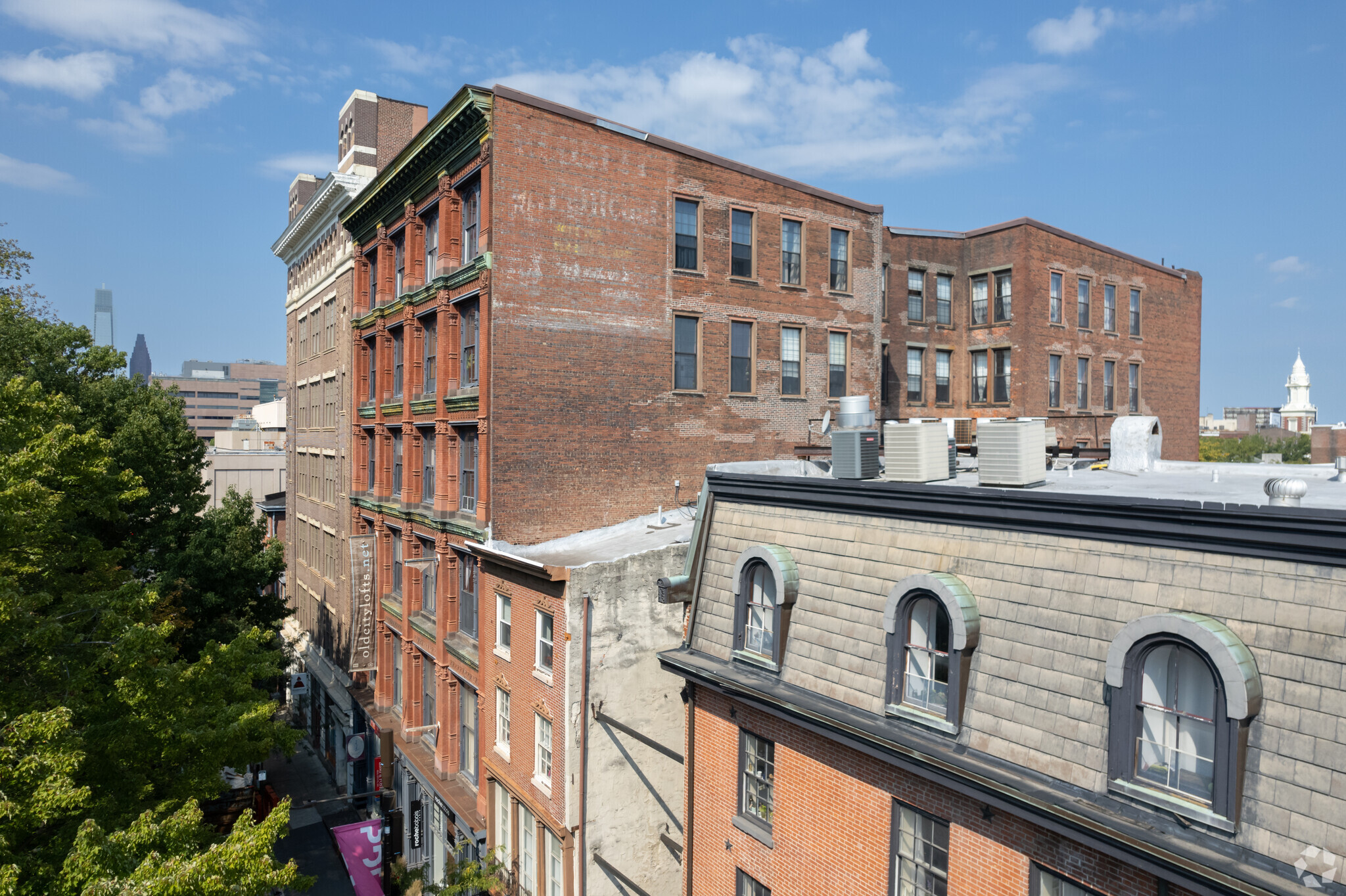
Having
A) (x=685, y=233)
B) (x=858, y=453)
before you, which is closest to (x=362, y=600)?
(x=685, y=233)

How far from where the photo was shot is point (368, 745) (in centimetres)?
3331

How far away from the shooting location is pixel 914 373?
38188 millimetres

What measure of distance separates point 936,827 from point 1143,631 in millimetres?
4189

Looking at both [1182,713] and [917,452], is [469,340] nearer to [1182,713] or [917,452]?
[917,452]

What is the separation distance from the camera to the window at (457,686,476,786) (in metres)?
24.8

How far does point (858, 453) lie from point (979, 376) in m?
27.1

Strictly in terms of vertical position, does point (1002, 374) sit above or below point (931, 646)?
above

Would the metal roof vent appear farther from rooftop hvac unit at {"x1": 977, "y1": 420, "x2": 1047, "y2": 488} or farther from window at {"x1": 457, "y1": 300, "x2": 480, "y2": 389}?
window at {"x1": 457, "y1": 300, "x2": 480, "y2": 389}

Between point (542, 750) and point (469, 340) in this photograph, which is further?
point (469, 340)

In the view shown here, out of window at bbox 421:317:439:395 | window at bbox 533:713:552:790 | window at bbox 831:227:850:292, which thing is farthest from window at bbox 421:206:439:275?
window at bbox 533:713:552:790

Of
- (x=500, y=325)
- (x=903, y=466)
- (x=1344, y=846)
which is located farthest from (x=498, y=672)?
(x=1344, y=846)

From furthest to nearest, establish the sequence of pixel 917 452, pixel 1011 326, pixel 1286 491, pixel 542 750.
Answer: pixel 1011 326 → pixel 542 750 → pixel 917 452 → pixel 1286 491

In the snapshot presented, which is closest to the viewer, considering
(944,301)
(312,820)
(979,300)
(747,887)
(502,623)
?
(747,887)

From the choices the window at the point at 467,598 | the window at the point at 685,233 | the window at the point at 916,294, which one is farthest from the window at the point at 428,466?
the window at the point at 916,294
